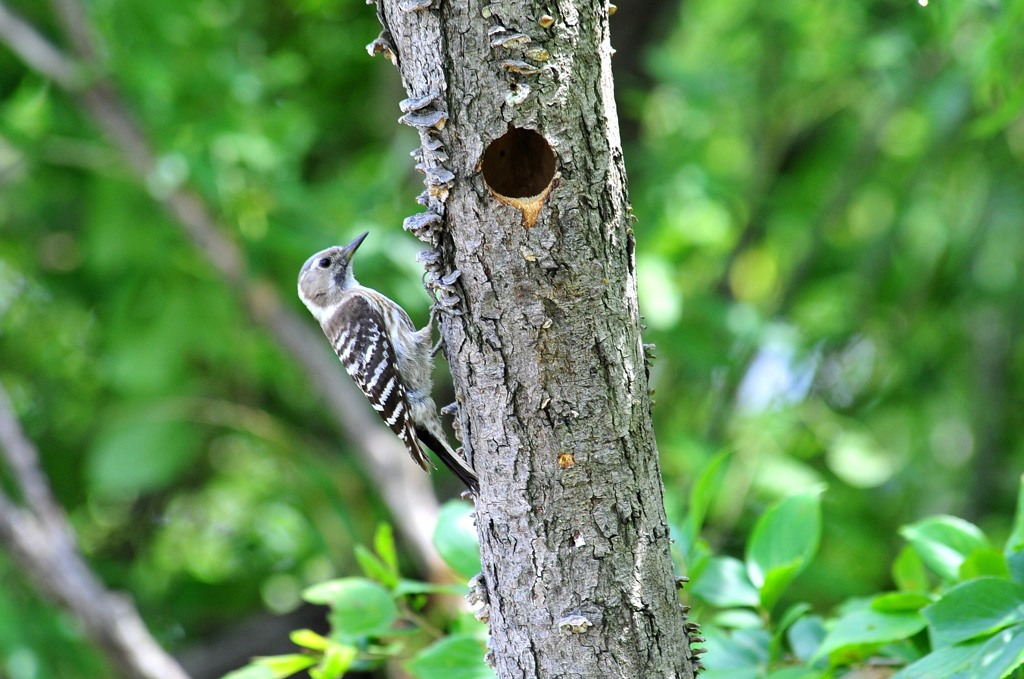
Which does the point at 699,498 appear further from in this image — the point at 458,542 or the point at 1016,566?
the point at 1016,566

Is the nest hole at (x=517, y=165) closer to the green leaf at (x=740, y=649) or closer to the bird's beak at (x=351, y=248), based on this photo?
the green leaf at (x=740, y=649)

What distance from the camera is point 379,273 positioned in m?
5.13

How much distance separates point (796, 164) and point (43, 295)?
533 centimetres

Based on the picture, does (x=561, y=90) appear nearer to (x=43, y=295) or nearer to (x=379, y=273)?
(x=379, y=273)

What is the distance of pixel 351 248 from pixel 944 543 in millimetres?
2983

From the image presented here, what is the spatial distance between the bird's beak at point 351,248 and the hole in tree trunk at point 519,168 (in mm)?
2268

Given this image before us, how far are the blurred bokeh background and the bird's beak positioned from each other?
9cm

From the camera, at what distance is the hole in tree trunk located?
2.14 meters

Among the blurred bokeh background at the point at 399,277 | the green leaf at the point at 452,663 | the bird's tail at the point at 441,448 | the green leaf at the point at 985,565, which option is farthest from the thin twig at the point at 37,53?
the green leaf at the point at 985,565

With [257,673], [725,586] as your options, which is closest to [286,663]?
[257,673]

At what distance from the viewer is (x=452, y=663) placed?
8.44ft

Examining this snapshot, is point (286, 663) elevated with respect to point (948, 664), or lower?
elevated

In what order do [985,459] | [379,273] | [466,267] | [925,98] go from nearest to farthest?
[466,267]
[379,273]
[925,98]
[985,459]

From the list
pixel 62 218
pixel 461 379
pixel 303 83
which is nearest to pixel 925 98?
pixel 303 83
